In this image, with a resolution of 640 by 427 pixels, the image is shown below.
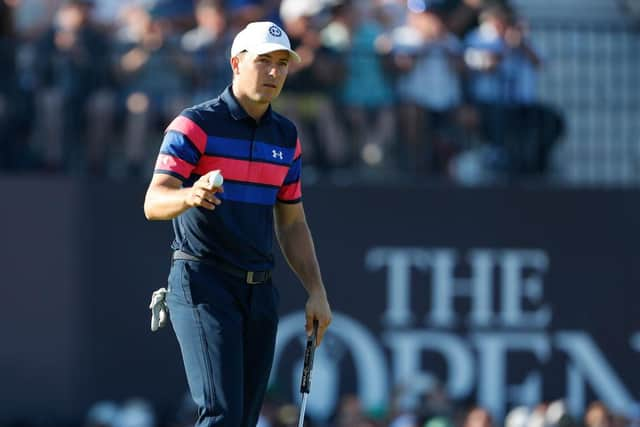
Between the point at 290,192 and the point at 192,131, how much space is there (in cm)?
74

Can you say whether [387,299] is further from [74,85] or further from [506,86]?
[74,85]

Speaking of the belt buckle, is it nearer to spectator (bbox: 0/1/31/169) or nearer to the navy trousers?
the navy trousers

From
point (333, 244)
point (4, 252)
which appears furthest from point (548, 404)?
point (4, 252)

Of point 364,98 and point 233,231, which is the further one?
point 364,98

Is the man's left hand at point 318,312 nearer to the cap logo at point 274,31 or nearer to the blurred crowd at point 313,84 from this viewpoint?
the cap logo at point 274,31

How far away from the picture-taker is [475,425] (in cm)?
1281

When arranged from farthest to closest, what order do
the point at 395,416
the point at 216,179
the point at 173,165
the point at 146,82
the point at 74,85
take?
1. the point at 146,82
2. the point at 395,416
3. the point at 74,85
4. the point at 173,165
5. the point at 216,179

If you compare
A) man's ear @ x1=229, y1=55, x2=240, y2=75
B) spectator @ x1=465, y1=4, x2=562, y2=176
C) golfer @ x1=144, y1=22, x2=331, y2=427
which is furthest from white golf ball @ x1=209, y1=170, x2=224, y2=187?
spectator @ x1=465, y1=4, x2=562, y2=176

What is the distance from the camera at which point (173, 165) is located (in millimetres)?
6840

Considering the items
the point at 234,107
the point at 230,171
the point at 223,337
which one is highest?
the point at 234,107

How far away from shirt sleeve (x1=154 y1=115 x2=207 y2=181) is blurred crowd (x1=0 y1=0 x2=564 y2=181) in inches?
245

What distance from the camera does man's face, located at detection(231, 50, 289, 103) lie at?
275 inches

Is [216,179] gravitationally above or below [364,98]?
below

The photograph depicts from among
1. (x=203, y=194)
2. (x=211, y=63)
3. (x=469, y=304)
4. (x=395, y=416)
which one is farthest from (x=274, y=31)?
(x=469, y=304)
